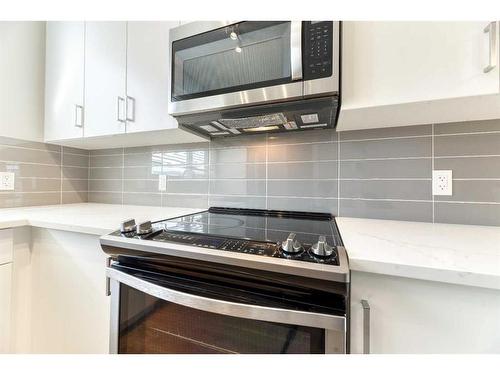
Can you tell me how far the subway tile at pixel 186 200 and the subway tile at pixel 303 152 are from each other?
49 centimetres

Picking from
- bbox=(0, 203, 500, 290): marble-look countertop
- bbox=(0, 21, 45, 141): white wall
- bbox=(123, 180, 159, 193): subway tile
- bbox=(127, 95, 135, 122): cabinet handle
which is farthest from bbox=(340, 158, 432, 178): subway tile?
bbox=(0, 21, 45, 141): white wall

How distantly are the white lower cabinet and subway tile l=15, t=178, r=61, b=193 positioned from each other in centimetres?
187

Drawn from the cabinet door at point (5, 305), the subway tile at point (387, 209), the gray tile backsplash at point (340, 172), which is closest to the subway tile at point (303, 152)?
the gray tile backsplash at point (340, 172)

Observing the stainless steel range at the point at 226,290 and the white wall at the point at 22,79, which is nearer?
the stainless steel range at the point at 226,290

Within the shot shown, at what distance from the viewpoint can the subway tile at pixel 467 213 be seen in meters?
0.88

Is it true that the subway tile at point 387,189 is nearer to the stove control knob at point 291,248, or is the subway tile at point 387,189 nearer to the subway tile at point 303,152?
the subway tile at point 303,152

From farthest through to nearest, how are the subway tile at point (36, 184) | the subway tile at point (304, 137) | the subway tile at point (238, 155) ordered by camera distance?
the subway tile at point (36, 184), the subway tile at point (238, 155), the subway tile at point (304, 137)

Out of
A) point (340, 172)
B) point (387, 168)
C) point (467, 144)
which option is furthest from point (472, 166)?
point (340, 172)

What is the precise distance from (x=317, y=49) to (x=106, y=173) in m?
1.65

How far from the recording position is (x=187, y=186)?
4.71 feet

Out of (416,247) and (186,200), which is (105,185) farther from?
(416,247)
